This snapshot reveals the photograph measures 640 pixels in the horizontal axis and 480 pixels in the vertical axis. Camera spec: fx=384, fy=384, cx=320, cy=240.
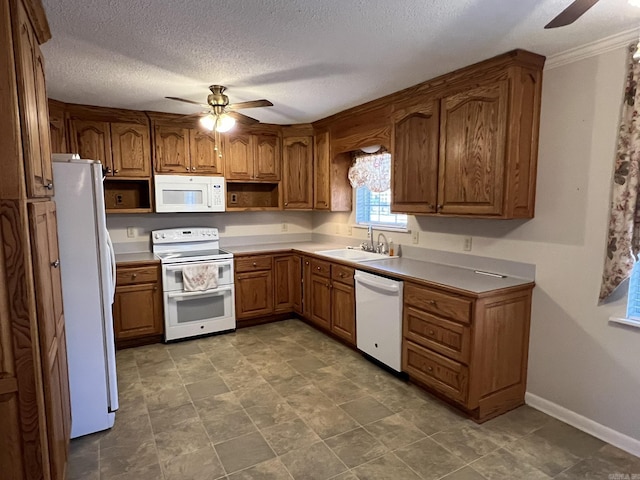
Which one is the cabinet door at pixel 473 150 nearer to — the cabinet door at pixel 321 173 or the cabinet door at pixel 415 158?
the cabinet door at pixel 415 158

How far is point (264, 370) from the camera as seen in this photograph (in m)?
3.31

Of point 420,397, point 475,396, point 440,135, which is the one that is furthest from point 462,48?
point 420,397

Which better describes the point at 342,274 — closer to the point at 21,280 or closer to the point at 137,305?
the point at 137,305

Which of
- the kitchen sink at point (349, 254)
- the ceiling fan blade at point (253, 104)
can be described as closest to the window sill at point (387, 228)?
the kitchen sink at point (349, 254)

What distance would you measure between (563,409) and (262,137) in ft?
12.7

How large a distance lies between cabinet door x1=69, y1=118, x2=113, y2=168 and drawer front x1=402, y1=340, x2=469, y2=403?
11.0 feet

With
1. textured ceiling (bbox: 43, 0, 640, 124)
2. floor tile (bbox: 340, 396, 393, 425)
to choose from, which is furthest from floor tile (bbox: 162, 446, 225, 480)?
textured ceiling (bbox: 43, 0, 640, 124)

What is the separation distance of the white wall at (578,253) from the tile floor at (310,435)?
27cm

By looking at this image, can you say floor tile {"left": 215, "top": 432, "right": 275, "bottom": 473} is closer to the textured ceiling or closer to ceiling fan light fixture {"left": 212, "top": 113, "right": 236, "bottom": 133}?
ceiling fan light fixture {"left": 212, "top": 113, "right": 236, "bottom": 133}

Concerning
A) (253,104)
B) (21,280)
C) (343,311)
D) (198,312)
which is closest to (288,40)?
(253,104)

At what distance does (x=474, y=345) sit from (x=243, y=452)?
1563mm

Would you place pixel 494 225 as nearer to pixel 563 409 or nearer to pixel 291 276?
pixel 563 409

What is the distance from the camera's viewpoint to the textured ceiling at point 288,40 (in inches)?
73.1

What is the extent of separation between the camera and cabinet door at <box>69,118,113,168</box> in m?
3.69
